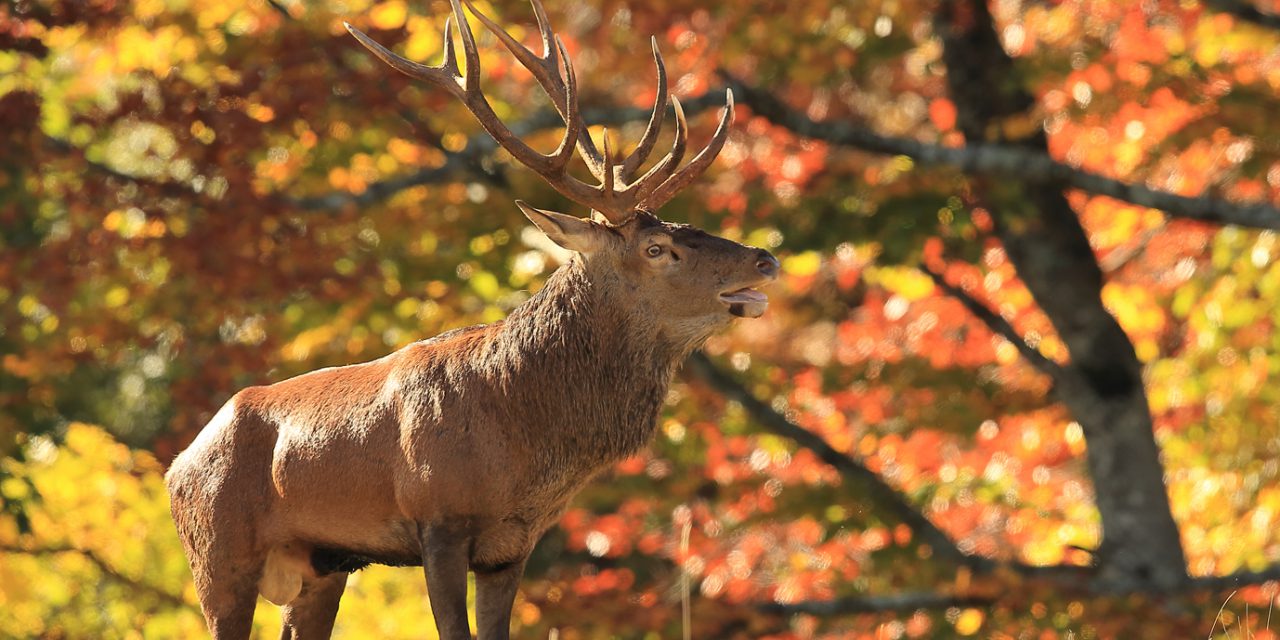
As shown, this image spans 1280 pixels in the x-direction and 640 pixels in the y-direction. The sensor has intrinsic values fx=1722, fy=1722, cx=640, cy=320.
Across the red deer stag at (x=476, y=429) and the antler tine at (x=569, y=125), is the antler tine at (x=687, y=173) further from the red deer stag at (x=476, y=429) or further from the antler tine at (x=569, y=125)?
the antler tine at (x=569, y=125)

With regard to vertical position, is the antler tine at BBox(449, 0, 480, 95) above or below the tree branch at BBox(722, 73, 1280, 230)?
above

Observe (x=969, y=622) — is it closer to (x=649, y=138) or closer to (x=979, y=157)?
(x=979, y=157)

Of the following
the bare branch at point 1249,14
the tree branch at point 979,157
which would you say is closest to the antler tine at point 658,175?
the tree branch at point 979,157

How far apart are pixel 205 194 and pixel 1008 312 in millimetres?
5897

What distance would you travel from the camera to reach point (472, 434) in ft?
13.0

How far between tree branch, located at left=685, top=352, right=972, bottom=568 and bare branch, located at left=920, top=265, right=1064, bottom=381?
3.30ft

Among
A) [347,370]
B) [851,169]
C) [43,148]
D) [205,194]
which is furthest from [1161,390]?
[347,370]

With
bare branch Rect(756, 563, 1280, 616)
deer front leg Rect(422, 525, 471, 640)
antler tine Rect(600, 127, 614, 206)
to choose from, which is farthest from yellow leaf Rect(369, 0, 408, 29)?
deer front leg Rect(422, 525, 471, 640)

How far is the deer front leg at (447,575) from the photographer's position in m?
3.89

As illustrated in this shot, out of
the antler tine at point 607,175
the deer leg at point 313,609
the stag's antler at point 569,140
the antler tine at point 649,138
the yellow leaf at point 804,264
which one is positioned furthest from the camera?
the yellow leaf at point 804,264

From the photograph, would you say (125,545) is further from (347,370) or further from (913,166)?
(347,370)

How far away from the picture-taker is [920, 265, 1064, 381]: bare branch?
905 cm

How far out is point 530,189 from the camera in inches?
336

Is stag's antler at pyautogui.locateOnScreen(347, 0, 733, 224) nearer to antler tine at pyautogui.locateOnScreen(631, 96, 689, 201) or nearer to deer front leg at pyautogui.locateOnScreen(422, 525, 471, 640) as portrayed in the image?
antler tine at pyautogui.locateOnScreen(631, 96, 689, 201)
